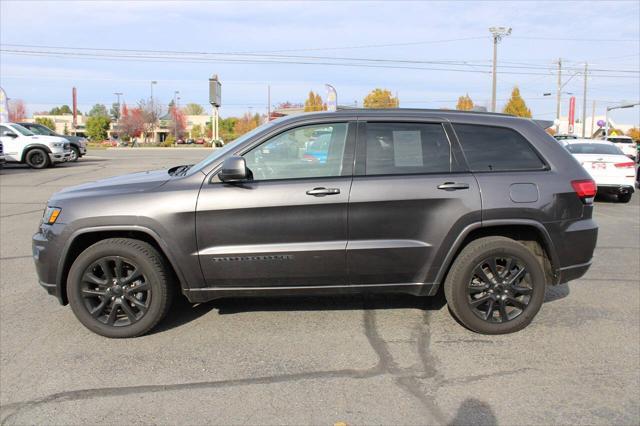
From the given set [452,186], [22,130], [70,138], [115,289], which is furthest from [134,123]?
[452,186]

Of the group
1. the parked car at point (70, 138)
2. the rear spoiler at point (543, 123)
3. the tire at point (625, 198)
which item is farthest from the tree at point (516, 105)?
the rear spoiler at point (543, 123)

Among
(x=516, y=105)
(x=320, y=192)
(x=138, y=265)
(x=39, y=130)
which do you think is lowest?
(x=138, y=265)

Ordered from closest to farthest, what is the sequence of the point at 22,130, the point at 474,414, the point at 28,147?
the point at 474,414, the point at 28,147, the point at 22,130

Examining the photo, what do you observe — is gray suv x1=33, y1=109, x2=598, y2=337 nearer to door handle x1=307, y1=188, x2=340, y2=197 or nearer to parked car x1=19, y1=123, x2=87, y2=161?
door handle x1=307, y1=188, x2=340, y2=197

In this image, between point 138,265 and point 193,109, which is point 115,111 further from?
point 138,265

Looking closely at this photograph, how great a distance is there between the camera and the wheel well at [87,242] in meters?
4.21

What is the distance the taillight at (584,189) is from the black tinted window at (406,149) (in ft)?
3.64

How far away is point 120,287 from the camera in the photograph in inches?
166

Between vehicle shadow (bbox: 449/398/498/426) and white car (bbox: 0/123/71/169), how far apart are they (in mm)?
21381

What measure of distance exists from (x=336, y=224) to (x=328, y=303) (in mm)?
1229

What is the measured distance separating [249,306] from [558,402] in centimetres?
277

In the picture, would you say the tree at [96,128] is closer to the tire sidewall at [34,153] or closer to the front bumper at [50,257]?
the tire sidewall at [34,153]

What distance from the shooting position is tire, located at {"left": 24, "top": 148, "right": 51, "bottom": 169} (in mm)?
20730

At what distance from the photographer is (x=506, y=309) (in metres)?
4.44
